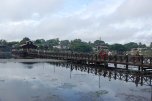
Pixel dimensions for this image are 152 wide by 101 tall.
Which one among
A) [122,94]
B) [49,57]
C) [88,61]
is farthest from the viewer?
[49,57]

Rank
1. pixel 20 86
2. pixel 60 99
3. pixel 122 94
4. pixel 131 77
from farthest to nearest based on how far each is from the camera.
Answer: pixel 131 77
pixel 20 86
pixel 122 94
pixel 60 99

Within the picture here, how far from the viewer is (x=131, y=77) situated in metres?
36.8

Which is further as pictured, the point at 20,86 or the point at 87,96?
the point at 20,86

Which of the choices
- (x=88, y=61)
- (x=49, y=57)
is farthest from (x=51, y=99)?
(x=49, y=57)

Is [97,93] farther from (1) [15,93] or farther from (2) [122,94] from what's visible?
(1) [15,93]

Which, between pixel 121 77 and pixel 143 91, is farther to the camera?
pixel 121 77

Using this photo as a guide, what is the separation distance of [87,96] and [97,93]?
1845 mm

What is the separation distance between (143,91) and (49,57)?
58.5 metres

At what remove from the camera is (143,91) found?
29219mm

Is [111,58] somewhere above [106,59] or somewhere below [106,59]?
above

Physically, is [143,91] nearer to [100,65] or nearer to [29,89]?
[29,89]

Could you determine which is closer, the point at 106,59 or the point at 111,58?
Result: the point at 111,58

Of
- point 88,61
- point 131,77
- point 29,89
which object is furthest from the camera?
point 88,61

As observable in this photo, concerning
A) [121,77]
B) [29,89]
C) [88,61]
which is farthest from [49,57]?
[29,89]
